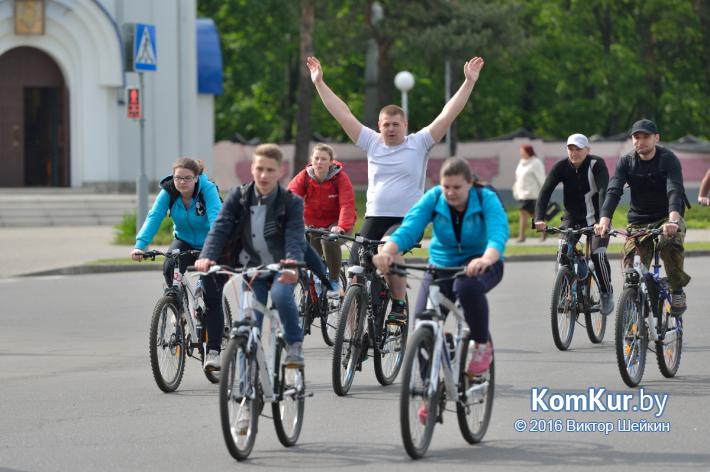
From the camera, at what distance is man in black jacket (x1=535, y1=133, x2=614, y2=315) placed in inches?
487

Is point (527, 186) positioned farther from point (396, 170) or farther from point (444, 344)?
point (444, 344)

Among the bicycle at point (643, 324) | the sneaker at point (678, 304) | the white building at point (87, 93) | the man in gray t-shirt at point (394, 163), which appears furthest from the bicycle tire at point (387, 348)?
the white building at point (87, 93)

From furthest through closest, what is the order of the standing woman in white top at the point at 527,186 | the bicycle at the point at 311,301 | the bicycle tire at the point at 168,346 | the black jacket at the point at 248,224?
the standing woman in white top at the point at 527,186, the bicycle at the point at 311,301, the bicycle tire at the point at 168,346, the black jacket at the point at 248,224

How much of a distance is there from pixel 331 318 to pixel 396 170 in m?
2.04

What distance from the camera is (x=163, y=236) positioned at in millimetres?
26219

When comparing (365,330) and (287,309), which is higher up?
(287,309)

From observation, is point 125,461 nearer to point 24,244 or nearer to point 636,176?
point 636,176

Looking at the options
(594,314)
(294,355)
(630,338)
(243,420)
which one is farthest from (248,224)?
(594,314)

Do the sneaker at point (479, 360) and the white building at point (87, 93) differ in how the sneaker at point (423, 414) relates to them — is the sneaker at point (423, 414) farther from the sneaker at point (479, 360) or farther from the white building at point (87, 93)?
the white building at point (87, 93)

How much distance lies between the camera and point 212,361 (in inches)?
396

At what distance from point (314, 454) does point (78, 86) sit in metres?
29.9

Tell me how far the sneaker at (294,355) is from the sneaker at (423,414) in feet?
2.60

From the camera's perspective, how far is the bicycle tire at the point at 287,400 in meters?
7.91

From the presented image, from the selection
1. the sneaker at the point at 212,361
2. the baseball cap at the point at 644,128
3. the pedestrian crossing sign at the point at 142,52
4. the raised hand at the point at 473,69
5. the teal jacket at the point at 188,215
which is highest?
the pedestrian crossing sign at the point at 142,52
